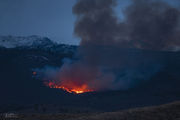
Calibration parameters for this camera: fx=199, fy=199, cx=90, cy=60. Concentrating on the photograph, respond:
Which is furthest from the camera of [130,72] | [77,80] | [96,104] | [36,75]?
[130,72]

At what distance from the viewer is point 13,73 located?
333 feet

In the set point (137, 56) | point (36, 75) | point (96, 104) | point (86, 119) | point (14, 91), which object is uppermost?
point (137, 56)

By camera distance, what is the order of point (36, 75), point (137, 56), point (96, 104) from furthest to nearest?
point (137, 56)
point (36, 75)
point (96, 104)

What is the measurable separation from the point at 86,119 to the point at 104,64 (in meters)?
91.0

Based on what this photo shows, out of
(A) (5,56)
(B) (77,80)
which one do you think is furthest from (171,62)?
(A) (5,56)

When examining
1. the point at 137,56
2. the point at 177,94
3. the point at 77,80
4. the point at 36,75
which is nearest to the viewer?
the point at 177,94

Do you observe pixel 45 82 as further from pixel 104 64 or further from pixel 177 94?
pixel 177 94

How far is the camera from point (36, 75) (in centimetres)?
10062

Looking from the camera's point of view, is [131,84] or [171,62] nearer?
[131,84]

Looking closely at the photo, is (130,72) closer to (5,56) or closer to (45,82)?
(45,82)

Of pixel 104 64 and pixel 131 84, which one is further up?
pixel 104 64

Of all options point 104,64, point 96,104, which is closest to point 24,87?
point 96,104

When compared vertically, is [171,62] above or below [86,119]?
above

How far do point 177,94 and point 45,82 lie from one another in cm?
5708
